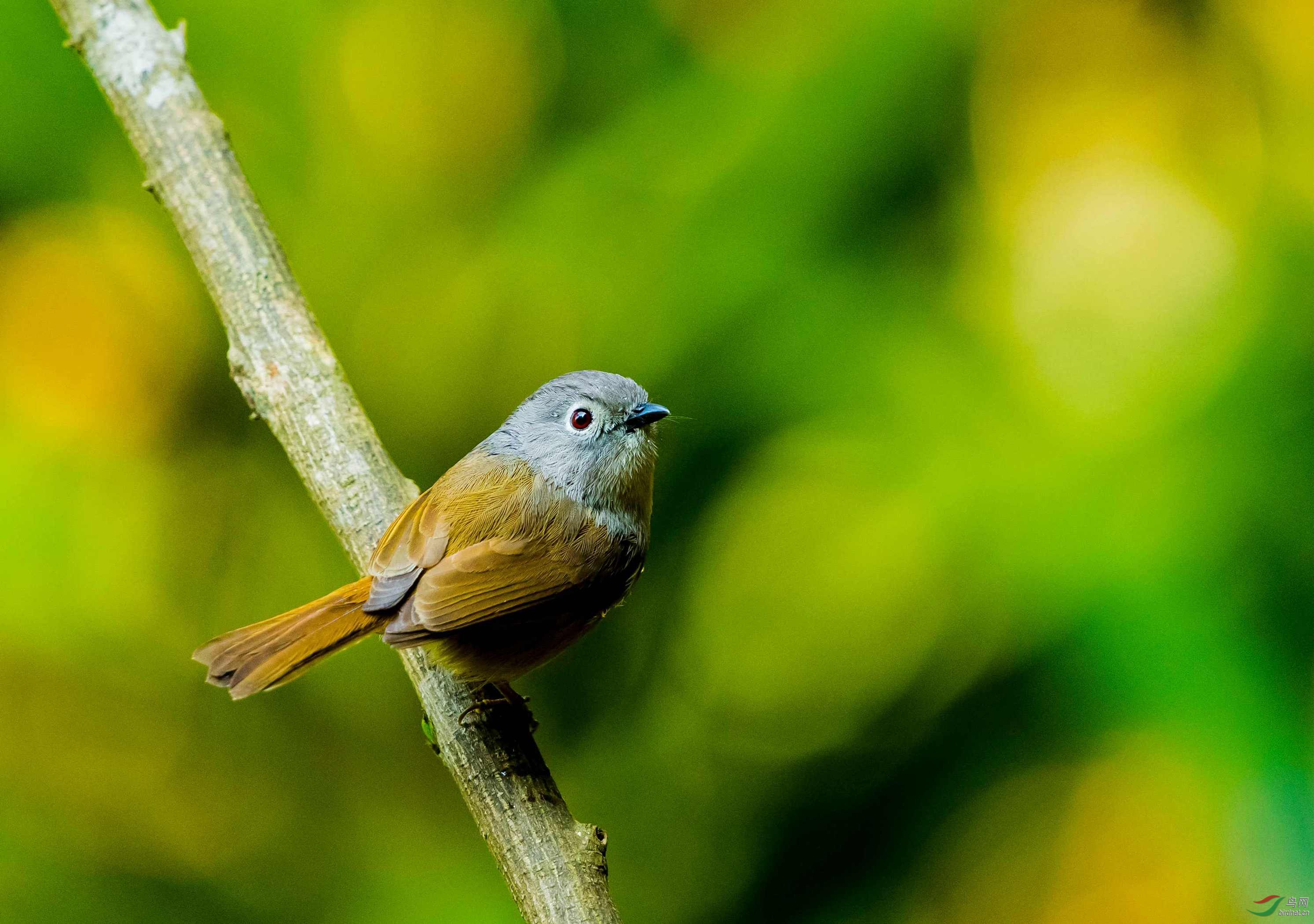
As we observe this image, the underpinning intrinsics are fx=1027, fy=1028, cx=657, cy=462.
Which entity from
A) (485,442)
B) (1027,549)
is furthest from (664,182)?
(1027,549)

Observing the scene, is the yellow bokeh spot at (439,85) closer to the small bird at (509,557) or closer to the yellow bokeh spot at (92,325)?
the yellow bokeh spot at (92,325)

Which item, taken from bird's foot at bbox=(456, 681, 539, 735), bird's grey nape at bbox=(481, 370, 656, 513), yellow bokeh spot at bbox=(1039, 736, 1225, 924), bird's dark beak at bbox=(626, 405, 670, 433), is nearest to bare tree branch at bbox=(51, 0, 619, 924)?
bird's foot at bbox=(456, 681, 539, 735)

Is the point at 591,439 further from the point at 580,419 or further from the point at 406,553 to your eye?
the point at 406,553

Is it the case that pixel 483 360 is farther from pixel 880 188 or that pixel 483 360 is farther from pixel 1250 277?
pixel 1250 277

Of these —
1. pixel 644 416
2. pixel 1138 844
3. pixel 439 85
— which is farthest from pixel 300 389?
pixel 1138 844

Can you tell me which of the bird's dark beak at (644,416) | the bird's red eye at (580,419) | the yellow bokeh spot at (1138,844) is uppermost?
the bird's red eye at (580,419)

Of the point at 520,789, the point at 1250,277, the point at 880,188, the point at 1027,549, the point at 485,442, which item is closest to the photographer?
the point at 520,789

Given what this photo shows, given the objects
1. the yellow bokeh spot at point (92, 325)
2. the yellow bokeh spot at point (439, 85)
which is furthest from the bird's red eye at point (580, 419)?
the yellow bokeh spot at point (92, 325)
